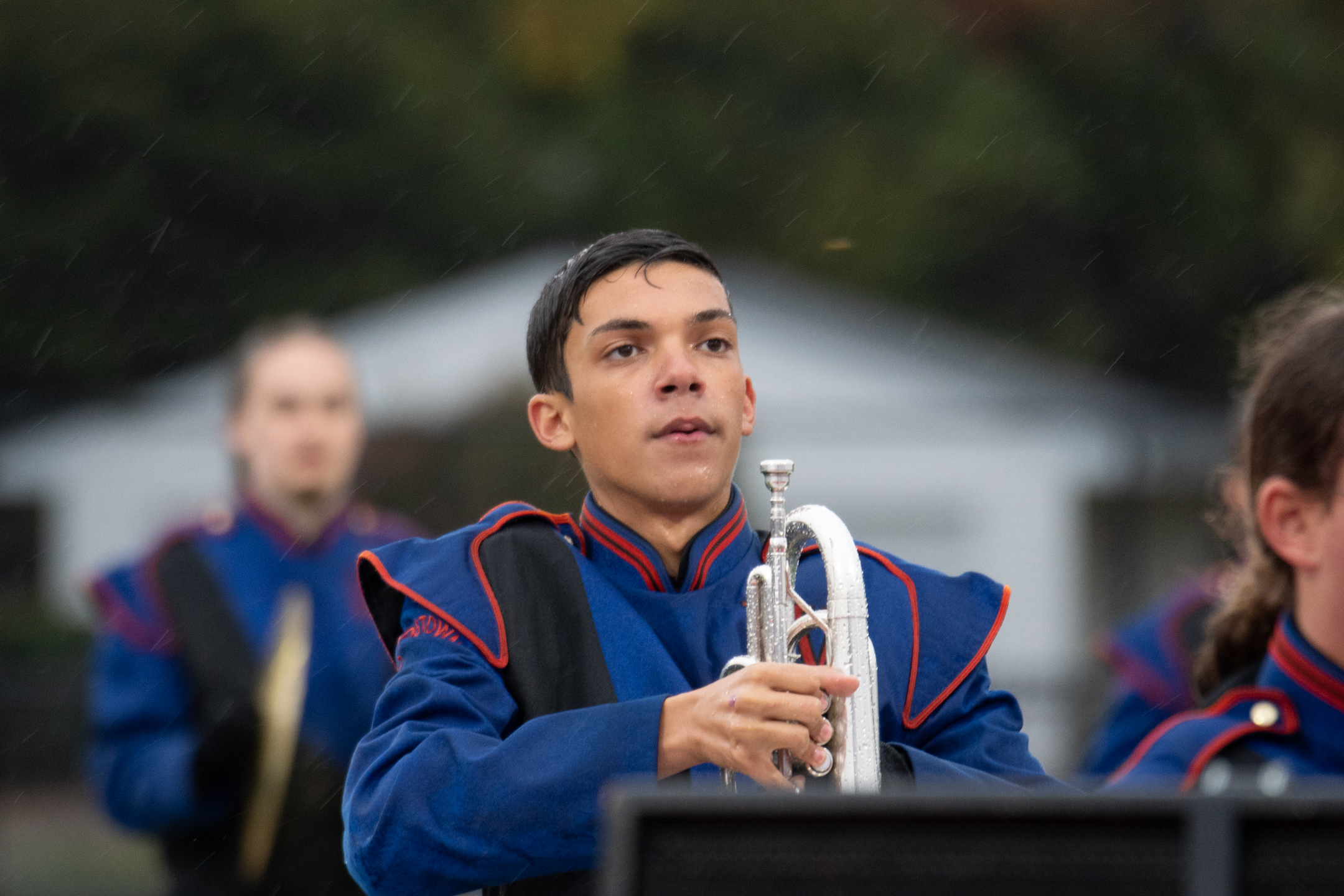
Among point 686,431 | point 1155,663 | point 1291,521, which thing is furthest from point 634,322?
point 1155,663

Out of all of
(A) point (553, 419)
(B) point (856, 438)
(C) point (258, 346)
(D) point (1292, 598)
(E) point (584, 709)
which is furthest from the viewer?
(B) point (856, 438)

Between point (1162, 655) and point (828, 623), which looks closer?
point (828, 623)

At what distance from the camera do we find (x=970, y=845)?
3.91ft

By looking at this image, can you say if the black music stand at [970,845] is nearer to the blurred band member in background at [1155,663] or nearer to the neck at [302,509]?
the blurred band member in background at [1155,663]

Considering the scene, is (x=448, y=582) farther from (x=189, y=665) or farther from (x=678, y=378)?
(x=189, y=665)

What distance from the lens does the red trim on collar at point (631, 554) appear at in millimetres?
2100

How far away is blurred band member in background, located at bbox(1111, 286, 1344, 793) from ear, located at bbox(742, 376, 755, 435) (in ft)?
2.56

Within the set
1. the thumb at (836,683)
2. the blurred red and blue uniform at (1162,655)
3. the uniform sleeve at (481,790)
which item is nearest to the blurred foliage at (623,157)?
the blurred red and blue uniform at (1162,655)

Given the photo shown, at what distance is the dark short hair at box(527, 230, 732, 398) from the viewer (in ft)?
6.97

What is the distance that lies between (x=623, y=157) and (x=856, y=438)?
8262mm

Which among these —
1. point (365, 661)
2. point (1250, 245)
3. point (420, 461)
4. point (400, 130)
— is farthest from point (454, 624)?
point (400, 130)

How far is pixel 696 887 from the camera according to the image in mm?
1214

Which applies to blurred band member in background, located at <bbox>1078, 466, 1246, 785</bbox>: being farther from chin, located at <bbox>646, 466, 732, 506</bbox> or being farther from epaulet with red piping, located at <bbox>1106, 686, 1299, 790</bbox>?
chin, located at <bbox>646, 466, 732, 506</bbox>

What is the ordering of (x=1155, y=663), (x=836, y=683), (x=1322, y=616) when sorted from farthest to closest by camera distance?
(x=1155, y=663) → (x=1322, y=616) → (x=836, y=683)
